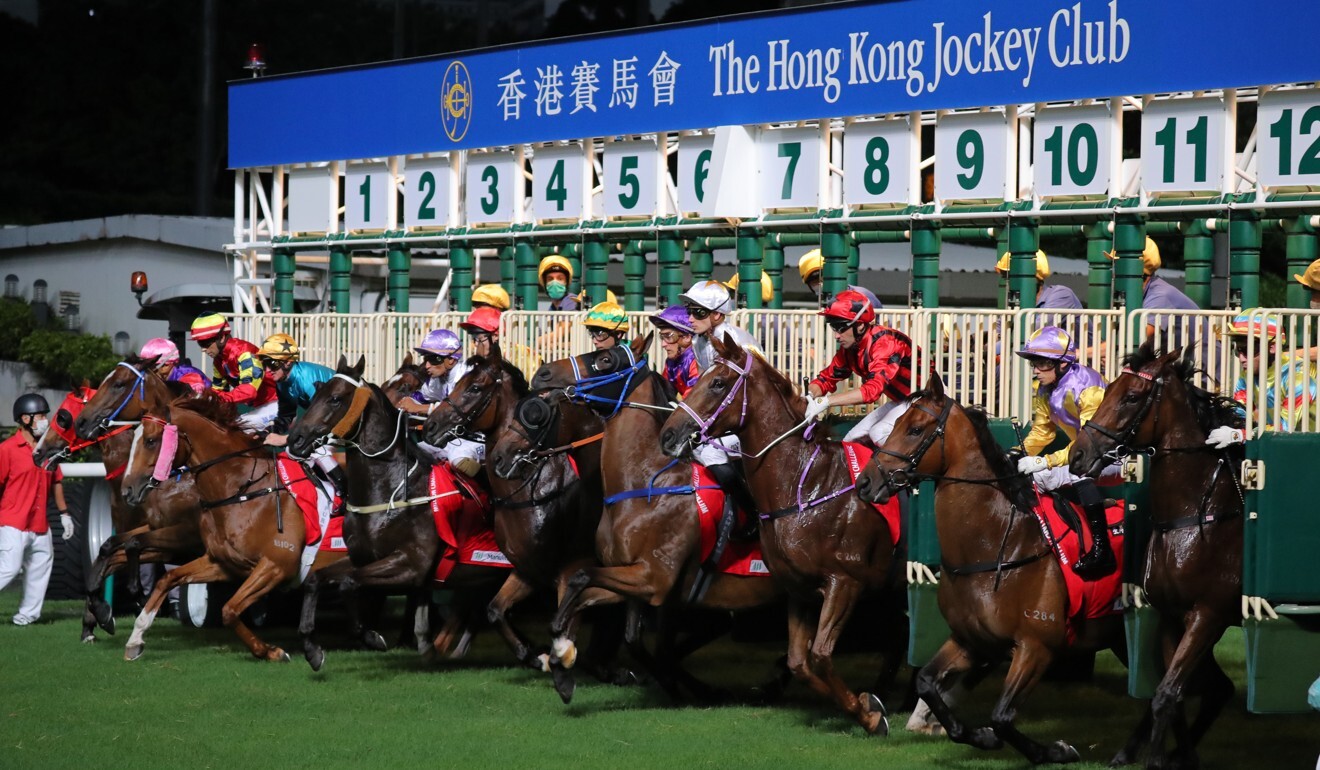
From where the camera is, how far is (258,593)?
1131 centimetres

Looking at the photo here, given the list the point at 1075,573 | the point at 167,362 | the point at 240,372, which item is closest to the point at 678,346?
the point at 1075,573

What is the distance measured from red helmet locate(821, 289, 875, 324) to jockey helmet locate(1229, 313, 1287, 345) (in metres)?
1.90

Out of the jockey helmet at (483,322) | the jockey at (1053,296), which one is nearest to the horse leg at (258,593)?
the jockey helmet at (483,322)

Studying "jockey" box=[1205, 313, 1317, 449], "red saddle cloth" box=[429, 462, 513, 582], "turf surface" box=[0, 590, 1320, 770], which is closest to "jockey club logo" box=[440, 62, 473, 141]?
"red saddle cloth" box=[429, 462, 513, 582]

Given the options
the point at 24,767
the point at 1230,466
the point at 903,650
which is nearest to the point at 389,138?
the point at 903,650

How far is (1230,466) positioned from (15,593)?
11.1 m

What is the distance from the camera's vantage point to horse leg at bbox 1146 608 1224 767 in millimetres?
7590

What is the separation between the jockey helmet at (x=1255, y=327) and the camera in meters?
7.53

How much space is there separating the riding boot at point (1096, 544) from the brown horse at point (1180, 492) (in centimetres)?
48

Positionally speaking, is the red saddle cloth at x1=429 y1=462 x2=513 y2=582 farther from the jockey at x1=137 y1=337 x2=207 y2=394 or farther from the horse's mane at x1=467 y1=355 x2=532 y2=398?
the jockey at x1=137 y1=337 x2=207 y2=394

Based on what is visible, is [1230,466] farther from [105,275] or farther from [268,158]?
[105,275]

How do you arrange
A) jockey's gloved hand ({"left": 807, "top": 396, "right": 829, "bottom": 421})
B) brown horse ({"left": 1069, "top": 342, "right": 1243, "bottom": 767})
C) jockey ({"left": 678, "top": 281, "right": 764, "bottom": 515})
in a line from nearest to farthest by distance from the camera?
brown horse ({"left": 1069, "top": 342, "right": 1243, "bottom": 767}), jockey's gloved hand ({"left": 807, "top": 396, "right": 829, "bottom": 421}), jockey ({"left": 678, "top": 281, "right": 764, "bottom": 515})

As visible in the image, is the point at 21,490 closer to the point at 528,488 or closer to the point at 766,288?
the point at 528,488

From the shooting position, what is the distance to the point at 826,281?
12.2 meters
